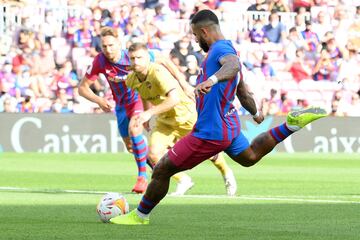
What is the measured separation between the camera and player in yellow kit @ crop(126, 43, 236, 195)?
47.2 ft

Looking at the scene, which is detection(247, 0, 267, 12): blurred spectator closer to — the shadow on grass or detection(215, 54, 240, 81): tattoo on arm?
the shadow on grass

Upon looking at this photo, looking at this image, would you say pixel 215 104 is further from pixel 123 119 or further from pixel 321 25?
pixel 321 25

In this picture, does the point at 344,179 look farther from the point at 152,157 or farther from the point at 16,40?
the point at 16,40

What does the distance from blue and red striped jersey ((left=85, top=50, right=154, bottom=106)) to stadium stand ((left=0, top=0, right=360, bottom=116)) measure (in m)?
12.5

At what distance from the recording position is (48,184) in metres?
17.6

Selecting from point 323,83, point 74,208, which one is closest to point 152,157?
point 74,208

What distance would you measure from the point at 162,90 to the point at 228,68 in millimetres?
4598

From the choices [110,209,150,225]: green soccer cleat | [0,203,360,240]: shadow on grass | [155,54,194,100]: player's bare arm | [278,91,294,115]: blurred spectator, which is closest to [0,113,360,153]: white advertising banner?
[278,91,294,115]: blurred spectator

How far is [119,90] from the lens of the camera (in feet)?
53.1

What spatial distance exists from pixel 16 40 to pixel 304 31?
8.98 meters

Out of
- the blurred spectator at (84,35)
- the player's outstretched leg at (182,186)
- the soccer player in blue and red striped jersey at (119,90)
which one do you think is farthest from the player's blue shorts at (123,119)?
the blurred spectator at (84,35)

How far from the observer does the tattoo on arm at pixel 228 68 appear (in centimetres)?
998

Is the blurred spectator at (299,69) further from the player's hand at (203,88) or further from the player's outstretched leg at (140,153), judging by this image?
the player's hand at (203,88)

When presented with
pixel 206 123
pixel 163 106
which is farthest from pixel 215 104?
pixel 163 106
